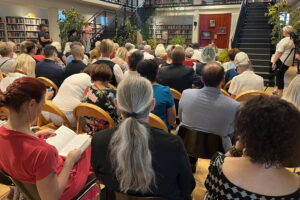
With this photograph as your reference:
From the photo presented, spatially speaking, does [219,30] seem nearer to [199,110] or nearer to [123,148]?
[199,110]

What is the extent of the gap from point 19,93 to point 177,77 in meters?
2.22

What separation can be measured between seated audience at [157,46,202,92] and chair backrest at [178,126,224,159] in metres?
1.25

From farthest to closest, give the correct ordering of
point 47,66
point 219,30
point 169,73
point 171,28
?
point 171,28 → point 219,30 → point 47,66 → point 169,73

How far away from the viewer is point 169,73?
3203 millimetres

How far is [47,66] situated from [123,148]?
305 centimetres

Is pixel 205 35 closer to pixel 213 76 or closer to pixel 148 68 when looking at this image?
pixel 148 68

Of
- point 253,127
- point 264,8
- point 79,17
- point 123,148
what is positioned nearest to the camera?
point 253,127

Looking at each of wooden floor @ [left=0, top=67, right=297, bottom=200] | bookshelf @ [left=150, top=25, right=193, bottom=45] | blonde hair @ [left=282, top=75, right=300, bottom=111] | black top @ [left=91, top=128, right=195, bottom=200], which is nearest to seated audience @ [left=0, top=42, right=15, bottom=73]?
wooden floor @ [left=0, top=67, right=297, bottom=200]

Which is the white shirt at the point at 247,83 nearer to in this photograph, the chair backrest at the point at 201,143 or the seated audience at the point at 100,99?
the chair backrest at the point at 201,143

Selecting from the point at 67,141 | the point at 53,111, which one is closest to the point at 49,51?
the point at 53,111

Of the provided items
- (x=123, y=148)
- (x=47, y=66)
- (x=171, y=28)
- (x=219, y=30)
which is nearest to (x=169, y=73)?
(x=47, y=66)

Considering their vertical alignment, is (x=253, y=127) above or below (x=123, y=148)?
above

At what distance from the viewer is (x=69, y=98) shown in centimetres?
252

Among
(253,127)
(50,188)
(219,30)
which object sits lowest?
(50,188)
